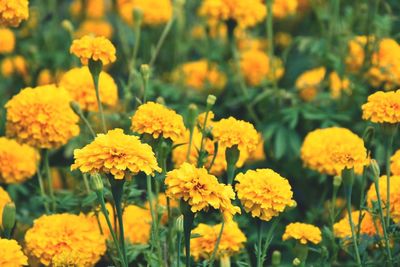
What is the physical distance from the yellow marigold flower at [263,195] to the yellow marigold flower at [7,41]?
5.54 ft

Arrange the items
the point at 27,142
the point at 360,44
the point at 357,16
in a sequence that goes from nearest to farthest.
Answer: the point at 27,142 → the point at 360,44 → the point at 357,16

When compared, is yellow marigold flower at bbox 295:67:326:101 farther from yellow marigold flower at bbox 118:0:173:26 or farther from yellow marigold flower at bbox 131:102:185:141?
yellow marigold flower at bbox 131:102:185:141

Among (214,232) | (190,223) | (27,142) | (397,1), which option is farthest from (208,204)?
(397,1)

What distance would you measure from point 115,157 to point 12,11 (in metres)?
0.69

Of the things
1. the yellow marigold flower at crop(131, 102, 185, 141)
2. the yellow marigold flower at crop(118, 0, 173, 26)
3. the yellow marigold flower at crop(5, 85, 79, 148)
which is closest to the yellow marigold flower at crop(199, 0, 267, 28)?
the yellow marigold flower at crop(118, 0, 173, 26)

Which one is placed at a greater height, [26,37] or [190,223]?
[26,37]

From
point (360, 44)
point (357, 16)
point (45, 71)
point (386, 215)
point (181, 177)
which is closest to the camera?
point (181, 177)

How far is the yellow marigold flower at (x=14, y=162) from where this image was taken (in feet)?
8.33

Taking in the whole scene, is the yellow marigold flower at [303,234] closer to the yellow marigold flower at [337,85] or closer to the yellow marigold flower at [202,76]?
the yellow marigold flower at [337,85]

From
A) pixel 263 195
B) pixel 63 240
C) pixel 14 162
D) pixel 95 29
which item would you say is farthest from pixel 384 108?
pixel 95 29

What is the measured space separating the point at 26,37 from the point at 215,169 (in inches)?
54.2

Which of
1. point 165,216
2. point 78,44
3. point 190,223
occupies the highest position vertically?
point 78,44

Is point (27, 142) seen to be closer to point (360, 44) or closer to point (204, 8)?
point (204, 8)

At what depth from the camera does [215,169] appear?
97.3 inches
